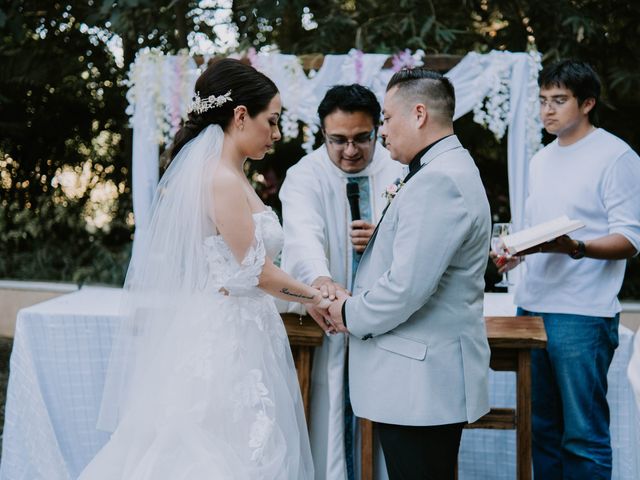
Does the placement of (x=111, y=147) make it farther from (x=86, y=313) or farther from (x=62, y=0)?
(x=86, y=313)

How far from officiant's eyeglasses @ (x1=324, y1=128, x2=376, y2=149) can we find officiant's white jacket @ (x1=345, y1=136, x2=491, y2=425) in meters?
0.74

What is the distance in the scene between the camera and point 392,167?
3.16 meters

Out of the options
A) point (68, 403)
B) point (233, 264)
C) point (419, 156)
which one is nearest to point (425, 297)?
point (419, 156)

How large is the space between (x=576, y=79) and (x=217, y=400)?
1.85 metres

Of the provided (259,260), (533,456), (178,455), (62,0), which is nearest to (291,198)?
(259,260)

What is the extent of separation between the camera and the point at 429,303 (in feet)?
7.27

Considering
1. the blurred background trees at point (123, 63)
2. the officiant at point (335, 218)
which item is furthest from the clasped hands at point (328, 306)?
the blurred background trees at point (123, 63)

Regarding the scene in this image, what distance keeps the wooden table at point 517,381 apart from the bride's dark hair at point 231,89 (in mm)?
1208

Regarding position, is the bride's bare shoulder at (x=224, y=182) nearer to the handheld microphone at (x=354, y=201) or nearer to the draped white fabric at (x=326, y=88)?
the handheld microphone at (x=354, y=201)

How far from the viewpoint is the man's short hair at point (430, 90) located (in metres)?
2.22

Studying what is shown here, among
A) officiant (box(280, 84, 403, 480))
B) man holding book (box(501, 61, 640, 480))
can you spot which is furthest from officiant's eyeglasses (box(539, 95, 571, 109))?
officiant (box(280, 84, 403, 480))

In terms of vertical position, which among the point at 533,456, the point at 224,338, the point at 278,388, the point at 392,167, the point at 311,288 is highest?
the point at 392,167

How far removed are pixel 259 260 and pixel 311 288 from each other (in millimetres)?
309

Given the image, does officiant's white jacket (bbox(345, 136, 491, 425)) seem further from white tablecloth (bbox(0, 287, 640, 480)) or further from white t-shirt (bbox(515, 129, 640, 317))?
white tablecloth (bbox(0, 287, 640, 480))
